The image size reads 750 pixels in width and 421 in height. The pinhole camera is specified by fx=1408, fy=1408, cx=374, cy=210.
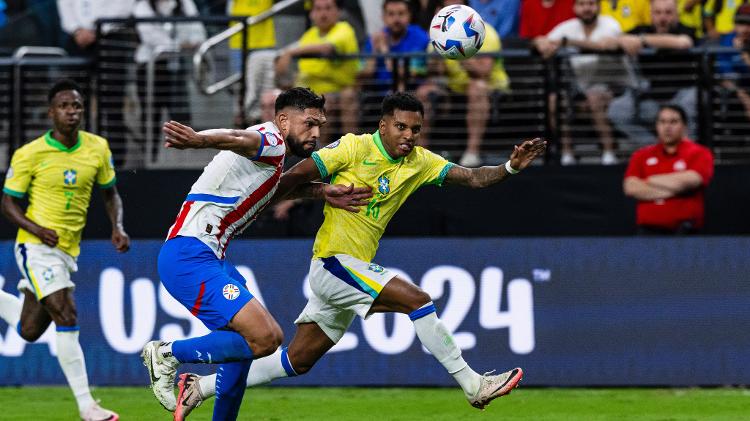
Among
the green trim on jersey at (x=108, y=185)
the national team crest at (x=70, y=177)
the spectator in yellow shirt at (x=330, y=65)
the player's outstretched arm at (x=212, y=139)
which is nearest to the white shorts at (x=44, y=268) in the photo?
the national team crest at (x=70, y=177)

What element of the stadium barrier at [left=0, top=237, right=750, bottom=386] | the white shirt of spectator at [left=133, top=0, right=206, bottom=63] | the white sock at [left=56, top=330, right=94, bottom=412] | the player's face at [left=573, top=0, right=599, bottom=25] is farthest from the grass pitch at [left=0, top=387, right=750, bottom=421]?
the white shirt of spectator at [left=133, top=0, right=206, bottom=63]

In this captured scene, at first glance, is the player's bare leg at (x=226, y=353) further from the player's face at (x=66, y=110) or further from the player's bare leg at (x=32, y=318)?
the player's face at (x=66, y=110)

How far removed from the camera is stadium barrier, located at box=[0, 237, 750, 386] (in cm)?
1217

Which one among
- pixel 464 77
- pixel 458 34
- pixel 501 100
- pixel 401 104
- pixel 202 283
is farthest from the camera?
pixel 464 77

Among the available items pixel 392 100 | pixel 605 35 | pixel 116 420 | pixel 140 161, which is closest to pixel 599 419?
pixel 392 100

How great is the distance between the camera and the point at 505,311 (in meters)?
12.4

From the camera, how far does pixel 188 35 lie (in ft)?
49.4

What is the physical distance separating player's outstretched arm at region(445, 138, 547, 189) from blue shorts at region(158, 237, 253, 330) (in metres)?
1.99

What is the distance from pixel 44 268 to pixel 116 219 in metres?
0.72

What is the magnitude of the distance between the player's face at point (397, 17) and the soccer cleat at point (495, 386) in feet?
17.5

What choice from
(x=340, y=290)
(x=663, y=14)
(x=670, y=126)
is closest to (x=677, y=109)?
(x=670, y=126)

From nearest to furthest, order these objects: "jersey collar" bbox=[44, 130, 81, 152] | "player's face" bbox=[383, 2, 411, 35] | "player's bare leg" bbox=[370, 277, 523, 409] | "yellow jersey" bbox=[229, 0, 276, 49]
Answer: "player's bare leg" bbox=[370, 277, 523, 409] → "jersey collar" bbox=[44, 130, 81, 152] → "player's face" bbox=[383, 2, 411, 35] → "yellow jersey" bbox=[229, 0, 276, 49]

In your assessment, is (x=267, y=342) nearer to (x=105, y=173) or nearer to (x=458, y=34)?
(x=458, y=34)

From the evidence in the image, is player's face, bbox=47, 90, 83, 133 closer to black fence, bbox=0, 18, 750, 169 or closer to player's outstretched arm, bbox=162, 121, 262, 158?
black fence, bbox=0, 18, 750, 169
